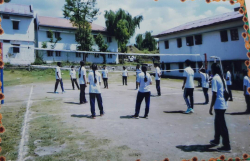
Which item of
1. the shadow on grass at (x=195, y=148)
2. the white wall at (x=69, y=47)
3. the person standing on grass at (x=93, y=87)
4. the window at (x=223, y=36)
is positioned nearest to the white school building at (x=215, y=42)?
the window at (x=223, y=36)

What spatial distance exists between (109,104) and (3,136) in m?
3.57

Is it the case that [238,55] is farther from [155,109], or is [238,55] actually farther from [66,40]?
[66,40]

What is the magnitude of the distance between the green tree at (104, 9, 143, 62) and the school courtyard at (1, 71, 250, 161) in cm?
224

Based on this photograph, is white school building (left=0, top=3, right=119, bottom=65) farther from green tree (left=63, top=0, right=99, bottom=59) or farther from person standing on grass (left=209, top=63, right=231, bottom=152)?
person standing on grass (left=209, top=63, right=231, bottom=152)

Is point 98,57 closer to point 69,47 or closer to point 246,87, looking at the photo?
point 69,47

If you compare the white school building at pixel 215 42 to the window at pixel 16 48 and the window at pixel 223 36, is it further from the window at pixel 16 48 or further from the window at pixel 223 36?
the window at pixel 16 48

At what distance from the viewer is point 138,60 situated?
19.1 feet

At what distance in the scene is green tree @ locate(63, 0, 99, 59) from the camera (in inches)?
161

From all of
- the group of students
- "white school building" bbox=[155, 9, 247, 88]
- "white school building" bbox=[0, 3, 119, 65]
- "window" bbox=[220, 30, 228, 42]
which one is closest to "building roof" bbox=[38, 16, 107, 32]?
"white school building" bbox=[0, 3, 119, 65]

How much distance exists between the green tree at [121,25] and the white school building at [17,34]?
1.87 m

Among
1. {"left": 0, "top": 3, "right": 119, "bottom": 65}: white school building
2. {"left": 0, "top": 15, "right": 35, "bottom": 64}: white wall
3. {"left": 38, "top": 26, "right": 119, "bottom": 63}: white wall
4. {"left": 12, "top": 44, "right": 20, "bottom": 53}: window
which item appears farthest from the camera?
{"left": 38, "top": 26, "right": 119, "bottom": 63}: white wall

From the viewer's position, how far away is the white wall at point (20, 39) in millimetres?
3268

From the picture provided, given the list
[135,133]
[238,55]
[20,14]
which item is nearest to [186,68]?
[238,55]

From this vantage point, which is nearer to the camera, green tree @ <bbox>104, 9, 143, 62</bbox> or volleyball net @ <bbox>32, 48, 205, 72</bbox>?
Result: green tree @ <bbox>104, 9, 143, 62</bbox>
